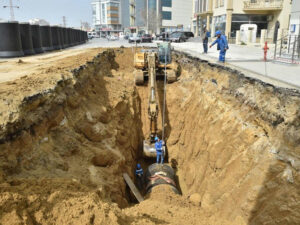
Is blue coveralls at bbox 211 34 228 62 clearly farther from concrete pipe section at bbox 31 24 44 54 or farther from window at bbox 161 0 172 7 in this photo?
window at bbox 161 0 172 7

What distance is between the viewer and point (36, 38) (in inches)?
798

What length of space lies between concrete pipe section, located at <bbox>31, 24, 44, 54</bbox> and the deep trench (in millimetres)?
11087

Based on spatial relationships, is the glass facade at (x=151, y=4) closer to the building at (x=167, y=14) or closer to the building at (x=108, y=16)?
the building at (x=167, y=14)

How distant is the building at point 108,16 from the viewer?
374ft

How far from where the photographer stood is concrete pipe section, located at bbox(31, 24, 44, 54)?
19861 millimetres

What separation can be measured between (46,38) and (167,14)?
213ft

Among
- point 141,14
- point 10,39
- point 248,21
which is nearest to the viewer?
point 10,39

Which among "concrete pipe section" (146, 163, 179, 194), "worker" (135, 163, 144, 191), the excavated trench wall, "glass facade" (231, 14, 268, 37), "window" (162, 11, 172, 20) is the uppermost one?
"window" (162, 11, 172, 20)

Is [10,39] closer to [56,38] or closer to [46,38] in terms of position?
[46,38]

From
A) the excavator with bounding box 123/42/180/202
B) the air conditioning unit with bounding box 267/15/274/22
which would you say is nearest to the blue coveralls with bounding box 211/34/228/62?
the excavator with bounding box 123/42/180/202

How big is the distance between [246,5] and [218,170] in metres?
30.4

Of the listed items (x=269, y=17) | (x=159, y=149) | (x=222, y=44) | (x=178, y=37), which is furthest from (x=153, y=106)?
(x=269, y=17)

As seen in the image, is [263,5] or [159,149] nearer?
[159,149]

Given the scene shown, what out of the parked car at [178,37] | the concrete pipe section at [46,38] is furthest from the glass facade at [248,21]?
the concrete pipe section at [46,38]
